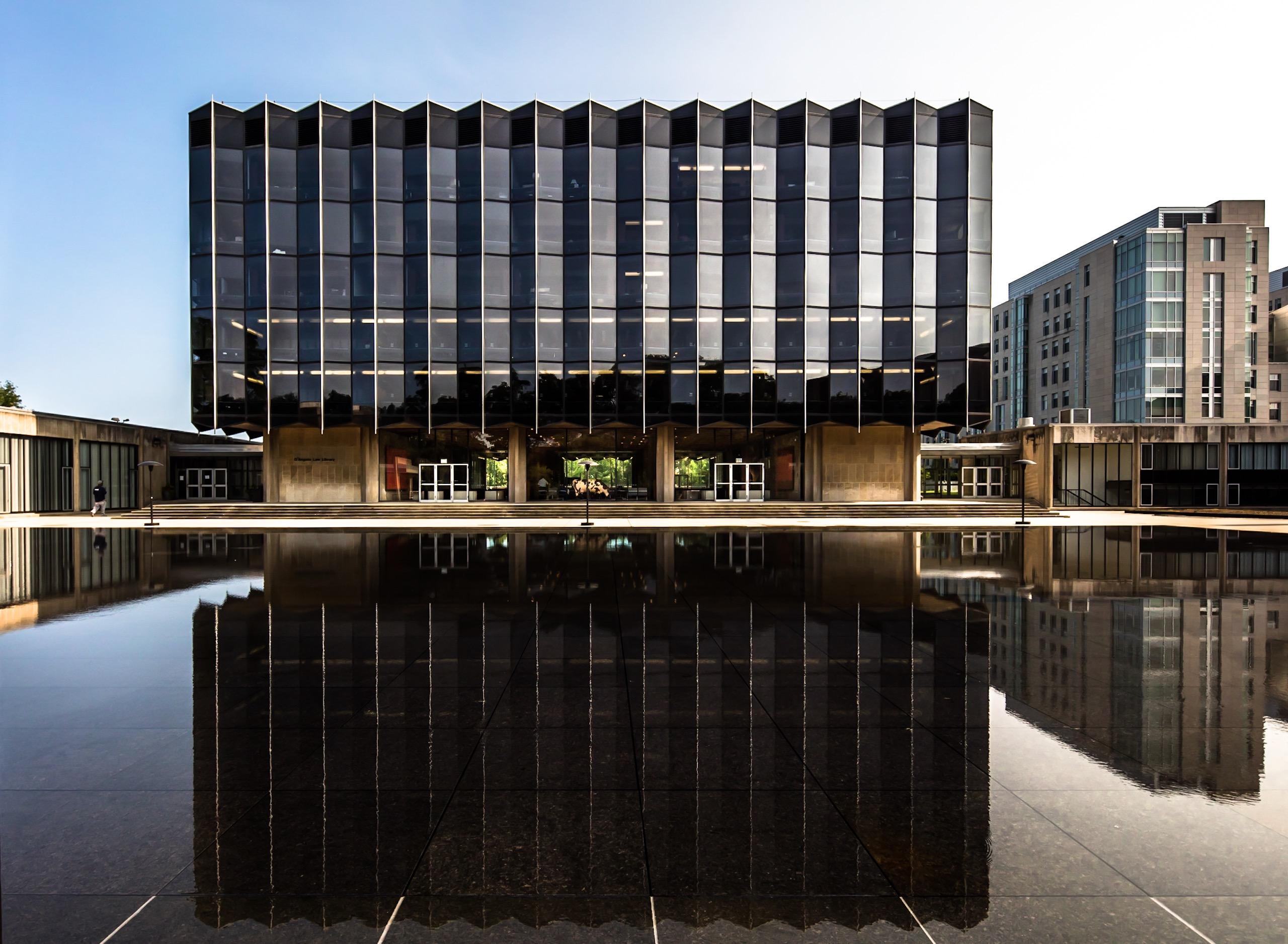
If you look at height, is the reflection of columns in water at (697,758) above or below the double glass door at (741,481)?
below

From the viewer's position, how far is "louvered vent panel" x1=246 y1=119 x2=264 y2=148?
41.8 metres

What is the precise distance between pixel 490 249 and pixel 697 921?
142 feet

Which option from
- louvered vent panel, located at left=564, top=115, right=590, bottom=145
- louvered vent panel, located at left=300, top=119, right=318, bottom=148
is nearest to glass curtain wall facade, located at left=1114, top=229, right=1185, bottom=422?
louvered vent panel, located at left=564, top=115, right=590, bottom=145

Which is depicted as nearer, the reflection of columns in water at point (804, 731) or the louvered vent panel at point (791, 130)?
the reflection of columns in water at point (804, 731)

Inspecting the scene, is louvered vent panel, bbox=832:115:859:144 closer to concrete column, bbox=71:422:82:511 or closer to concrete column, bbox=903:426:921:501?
concrete column, bbox=903:426:921:501

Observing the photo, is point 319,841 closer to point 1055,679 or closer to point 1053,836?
point 1053,836

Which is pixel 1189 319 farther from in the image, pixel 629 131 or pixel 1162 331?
pixel 629 131

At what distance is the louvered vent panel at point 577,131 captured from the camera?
4241cm

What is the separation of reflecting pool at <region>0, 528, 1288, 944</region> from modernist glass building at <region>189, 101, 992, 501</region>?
103 ft

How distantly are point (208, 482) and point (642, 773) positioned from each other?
2392 inches

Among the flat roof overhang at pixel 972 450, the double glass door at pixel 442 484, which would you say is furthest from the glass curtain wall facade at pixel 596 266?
the flat roof overhang at pixel 972 450

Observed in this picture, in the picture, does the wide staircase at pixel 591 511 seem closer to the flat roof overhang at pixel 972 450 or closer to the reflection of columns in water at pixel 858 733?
the flat roof overhang at pixel 972 450

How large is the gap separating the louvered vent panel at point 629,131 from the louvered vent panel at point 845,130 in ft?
40.7

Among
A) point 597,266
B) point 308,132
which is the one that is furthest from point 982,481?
point 308,132
